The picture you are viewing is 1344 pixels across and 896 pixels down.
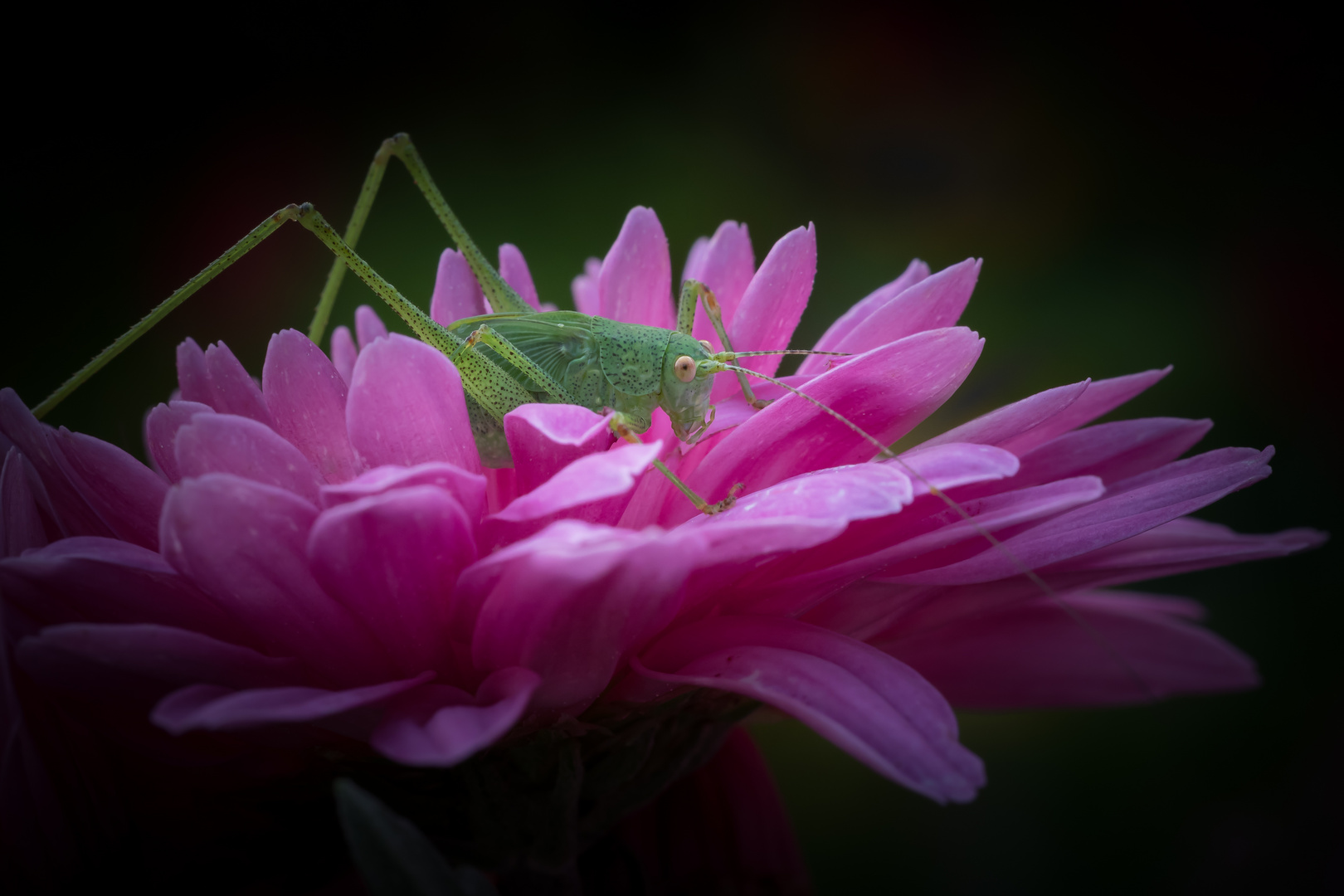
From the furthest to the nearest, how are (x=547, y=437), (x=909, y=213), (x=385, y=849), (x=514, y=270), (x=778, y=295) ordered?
(x=909, y=213)
(x=514, y=270)
(x=778, y=295)
(x=547, y=437)
(x=385, y=849)

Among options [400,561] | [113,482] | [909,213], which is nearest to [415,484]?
[400,561]

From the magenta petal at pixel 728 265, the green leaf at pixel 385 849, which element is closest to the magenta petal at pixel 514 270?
the magenta petal at pixel 728 265

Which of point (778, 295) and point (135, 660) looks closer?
point (135, 660)

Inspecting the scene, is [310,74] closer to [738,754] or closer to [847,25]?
[847,25]

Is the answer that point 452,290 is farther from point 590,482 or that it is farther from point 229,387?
point 590,482

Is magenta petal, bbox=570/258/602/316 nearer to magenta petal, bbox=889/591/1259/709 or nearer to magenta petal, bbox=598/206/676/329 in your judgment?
magenta petal, bbox=598/206/676/329

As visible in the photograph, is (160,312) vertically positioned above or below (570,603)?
above

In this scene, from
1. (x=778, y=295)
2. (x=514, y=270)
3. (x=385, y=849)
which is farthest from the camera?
(x=514, y=270)
